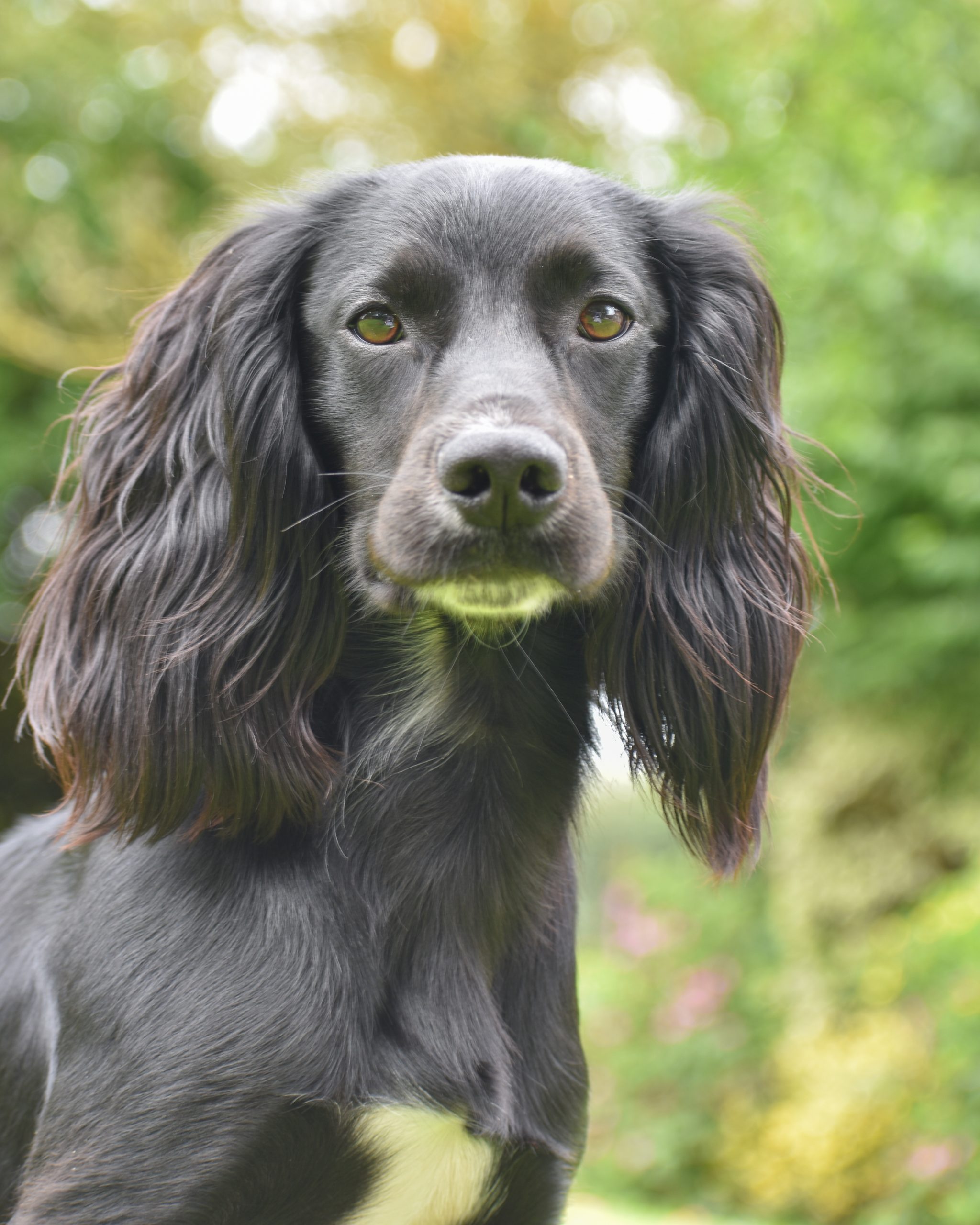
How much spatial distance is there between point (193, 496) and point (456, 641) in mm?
527

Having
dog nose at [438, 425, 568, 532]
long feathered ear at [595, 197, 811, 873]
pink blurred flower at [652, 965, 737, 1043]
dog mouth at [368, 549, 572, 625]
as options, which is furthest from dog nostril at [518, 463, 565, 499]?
pink blurred flower at [652, 965, 737, 1043]

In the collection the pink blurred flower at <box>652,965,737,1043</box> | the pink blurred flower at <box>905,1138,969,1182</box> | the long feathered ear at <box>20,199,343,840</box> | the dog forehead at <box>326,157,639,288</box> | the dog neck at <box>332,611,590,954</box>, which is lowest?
the pink blurred flower at <box>652,965,737,1043</box>

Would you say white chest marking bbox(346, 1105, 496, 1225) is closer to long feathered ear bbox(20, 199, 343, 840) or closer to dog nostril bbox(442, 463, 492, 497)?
long feathered ear bbox(20, 199, 343, 840)

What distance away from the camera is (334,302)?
218cm

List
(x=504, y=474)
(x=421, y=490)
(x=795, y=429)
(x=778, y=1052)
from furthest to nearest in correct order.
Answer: (x=778, y=1052), (x=795, y=429), (x=421, y=490), (x=504, y=474)

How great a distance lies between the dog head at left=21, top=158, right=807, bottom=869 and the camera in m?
1.99

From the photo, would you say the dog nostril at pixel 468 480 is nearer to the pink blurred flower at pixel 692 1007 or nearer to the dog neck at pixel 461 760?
the dog neck at pixel 461 760

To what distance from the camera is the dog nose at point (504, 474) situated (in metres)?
1.81

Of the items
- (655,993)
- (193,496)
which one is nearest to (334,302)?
(193,496)

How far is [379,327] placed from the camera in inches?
83.7

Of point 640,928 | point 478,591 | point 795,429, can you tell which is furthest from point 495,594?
point 640,928

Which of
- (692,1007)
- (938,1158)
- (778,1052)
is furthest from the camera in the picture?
(692,1007)

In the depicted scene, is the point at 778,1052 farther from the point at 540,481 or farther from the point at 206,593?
the point at 540,481

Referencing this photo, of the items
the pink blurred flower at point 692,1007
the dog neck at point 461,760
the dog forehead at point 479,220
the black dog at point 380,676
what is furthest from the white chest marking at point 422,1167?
the pink blurred flower at point 692,1007
